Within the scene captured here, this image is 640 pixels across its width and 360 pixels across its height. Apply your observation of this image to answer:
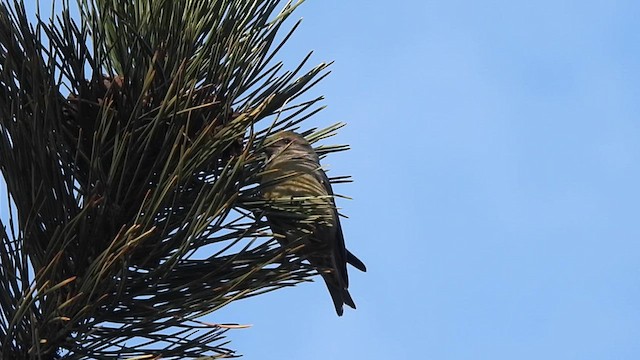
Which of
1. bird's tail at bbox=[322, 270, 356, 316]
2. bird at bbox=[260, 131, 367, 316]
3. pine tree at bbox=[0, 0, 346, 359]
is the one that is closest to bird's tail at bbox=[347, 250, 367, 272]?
bird's tail at bbox=[322, 270, 356, 316]

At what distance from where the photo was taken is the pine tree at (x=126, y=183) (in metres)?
2.07

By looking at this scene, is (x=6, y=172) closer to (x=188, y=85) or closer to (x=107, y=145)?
(x=107, y=145)

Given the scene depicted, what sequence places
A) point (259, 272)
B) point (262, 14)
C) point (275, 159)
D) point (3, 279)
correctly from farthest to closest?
point (262, 14) → point (275, 159) → point (259, 272) → point (3, 279)

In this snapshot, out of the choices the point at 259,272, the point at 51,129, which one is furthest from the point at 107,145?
the point at 259,272

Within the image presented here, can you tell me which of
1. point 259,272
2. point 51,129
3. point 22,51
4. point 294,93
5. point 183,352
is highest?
point 294,93

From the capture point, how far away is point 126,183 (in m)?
2.25

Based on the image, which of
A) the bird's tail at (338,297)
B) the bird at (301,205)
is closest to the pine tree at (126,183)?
the bird at (301,205)

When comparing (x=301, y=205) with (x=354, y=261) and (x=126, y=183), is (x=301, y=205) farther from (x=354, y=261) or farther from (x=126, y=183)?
(x=354, y=261)

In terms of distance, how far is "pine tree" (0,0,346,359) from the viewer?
2074mm

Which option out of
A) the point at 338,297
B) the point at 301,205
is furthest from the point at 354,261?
the point at 301,205

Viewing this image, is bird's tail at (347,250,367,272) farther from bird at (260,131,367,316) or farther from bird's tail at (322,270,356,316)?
bird at (260,131,367,316)

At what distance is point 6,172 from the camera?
7.02 feet

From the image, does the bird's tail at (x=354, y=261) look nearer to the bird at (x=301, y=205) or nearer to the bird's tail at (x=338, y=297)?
the bird's tail at (x=338, y=297)

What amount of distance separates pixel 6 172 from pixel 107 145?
244 millimetres
